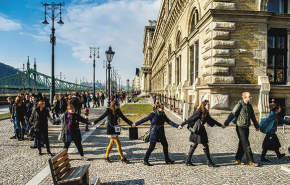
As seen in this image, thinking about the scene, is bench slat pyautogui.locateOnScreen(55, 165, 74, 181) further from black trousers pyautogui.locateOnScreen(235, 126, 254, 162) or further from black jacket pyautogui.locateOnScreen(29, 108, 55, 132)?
black trousers pyautogui.locateOnScreen(235, 126, 254, 162)

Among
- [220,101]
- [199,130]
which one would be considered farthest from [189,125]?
[220,101]

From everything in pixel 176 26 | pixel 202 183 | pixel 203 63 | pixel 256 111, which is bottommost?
pixel 202 183

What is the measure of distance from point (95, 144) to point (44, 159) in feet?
6.48

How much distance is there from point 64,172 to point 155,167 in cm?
228

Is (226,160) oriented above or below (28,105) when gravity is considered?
below

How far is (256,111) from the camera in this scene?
1160 centimetres

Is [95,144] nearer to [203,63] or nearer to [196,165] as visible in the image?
[196,165]

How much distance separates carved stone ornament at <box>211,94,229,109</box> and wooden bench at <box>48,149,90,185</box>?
28.1ft

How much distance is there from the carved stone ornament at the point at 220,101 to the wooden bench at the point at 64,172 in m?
8.56

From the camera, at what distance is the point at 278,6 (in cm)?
1240

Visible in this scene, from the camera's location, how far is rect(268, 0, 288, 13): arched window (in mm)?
12336

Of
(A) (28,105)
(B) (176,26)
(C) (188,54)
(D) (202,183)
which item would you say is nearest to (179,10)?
(B) (176,26)

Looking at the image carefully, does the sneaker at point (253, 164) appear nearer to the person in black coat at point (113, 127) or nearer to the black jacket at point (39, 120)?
the person in black coat at point (113, 127)

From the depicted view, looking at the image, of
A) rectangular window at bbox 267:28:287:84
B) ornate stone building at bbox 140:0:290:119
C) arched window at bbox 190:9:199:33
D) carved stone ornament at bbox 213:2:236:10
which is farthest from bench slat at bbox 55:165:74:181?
arched window at bbox 190:9:199:33
